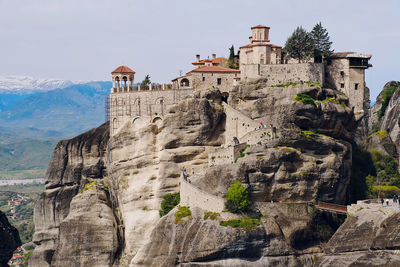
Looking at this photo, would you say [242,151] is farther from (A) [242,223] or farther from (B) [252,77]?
(B) [252,77]

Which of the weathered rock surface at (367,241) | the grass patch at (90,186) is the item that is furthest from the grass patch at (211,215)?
the grass patch at (90,186)

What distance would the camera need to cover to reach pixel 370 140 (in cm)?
9588

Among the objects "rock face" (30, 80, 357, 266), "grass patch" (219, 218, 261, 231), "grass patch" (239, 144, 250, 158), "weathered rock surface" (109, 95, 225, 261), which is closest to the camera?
"grass patch" (219, 218, 261, 231)

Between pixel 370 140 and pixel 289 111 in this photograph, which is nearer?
pixel 289 111

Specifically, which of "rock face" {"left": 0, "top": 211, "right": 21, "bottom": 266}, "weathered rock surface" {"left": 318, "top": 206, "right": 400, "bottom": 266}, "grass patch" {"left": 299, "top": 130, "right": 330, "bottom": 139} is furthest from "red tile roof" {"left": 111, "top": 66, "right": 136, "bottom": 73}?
"weathered rock surface" {"left": 318, "top": 206, "right": 400, "bottom": 266}

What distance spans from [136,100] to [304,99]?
2079cm

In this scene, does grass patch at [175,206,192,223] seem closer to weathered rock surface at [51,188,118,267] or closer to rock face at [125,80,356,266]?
rock face at [125,80,356,266]

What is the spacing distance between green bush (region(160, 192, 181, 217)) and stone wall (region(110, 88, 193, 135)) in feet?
32.3

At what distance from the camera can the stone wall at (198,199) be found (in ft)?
252

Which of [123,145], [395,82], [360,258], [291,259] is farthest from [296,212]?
[395,82]

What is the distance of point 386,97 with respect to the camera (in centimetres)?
11062

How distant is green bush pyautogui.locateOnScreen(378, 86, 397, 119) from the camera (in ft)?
357

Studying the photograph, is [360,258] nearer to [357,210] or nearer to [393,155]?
[357,210]

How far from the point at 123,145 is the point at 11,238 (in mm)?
16781
